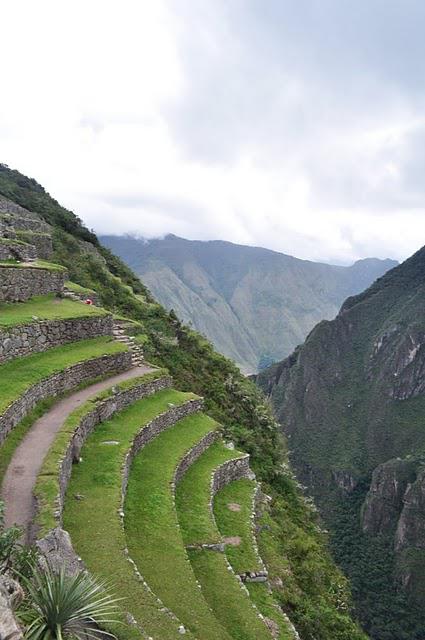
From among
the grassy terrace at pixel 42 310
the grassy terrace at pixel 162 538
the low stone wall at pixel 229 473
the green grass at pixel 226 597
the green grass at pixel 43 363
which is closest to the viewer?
the grassy terrace at pixel 162 538

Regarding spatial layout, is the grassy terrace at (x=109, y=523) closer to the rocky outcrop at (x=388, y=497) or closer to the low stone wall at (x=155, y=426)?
the low stone wall at (x=155, y=426)

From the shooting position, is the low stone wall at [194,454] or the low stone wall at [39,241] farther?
the low stone wall at [39,241]

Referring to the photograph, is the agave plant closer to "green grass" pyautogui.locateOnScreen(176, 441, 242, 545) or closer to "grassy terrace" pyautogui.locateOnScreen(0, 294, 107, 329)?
"green grass" pyautogui.locateOnScreen(176, 441, 242, 545)

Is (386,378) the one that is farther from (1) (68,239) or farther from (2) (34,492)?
(2) (34,492)

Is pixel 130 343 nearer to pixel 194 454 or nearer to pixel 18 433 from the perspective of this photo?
pixel 194 454

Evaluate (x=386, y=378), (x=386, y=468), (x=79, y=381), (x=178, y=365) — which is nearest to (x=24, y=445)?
(x=79, y=381)

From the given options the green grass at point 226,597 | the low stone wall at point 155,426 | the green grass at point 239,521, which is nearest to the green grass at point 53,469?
the low stone wall at point 155,426

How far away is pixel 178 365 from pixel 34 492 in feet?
52.4

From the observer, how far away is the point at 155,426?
55.1 feet

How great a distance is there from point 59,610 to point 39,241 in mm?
25220

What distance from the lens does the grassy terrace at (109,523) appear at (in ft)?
26.6

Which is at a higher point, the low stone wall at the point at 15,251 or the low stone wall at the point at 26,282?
the low stone wall at the point at 15,251

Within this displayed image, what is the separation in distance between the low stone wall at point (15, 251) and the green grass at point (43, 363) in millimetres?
5783

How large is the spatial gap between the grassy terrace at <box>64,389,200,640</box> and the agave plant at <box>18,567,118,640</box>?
42.3 inches
